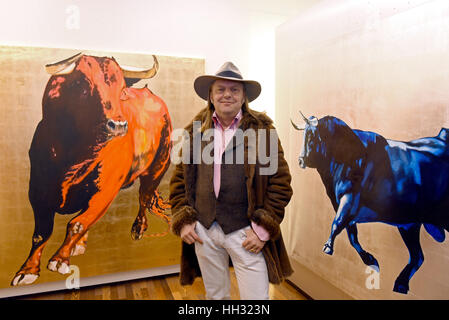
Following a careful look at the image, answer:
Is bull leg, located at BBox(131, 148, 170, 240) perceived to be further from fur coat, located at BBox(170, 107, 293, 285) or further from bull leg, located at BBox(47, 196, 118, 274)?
fur coat, located at BBox(170, 107, 293, 285)

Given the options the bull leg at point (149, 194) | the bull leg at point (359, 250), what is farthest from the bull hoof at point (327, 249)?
the bull leg at point (149, 194)

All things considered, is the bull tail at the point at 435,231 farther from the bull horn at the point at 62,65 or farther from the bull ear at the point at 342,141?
the bull horn at the point at 62,65

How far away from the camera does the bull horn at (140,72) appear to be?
8.66ft

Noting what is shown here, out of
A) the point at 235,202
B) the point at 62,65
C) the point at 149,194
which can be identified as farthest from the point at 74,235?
the point at 235,202

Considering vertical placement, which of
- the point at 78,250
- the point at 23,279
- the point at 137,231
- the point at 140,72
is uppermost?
the point at 140,72

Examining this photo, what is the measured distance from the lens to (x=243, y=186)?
1.56 m

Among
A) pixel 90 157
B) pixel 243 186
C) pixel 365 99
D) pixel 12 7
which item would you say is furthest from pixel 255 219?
pixel 12 7

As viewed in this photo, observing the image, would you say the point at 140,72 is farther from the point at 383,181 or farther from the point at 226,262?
the point at 383,181

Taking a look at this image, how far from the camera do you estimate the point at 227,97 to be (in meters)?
1.56

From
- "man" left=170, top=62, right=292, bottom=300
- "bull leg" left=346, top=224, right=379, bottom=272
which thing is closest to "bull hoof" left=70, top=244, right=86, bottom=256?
"man" left=170, top=62, right=292, bottom=300

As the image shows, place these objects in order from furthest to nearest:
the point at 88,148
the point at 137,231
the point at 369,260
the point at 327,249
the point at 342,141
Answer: the point at 137,231 → the point at 88,148 → the point at 327,249 → the point at 342,141 → the point at 369,260

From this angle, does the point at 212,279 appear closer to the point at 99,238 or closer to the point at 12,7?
the point at 99,238

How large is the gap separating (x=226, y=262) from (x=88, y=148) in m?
1.60
